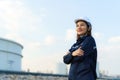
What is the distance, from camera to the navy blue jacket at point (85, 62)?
3045 mm

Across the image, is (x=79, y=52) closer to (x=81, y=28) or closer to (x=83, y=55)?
(x=83, y=55)

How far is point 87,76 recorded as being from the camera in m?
3.04

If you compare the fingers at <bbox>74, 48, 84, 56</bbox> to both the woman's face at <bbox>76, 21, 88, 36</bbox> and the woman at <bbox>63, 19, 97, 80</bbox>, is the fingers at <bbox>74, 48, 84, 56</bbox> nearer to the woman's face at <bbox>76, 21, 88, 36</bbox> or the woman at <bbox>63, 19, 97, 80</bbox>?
the woman at <bbox>63, 19, 97, 80</bbox>

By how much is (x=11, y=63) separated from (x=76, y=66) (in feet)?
75.9

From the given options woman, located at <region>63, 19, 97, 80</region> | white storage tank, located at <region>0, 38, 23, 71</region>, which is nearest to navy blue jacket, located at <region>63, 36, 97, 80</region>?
woman, located at <region>63, 19, 97, 80</region>

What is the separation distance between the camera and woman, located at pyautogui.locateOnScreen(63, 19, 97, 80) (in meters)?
3.05

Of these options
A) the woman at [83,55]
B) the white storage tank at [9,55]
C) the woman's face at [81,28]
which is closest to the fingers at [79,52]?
the woman at [83,55]

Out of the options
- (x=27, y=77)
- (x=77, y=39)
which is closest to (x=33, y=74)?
(x=27, y=77)

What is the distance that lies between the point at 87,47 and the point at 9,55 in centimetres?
2270

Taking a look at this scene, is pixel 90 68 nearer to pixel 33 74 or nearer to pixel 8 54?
pixel 33 74

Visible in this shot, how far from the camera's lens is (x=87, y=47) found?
10.2ft

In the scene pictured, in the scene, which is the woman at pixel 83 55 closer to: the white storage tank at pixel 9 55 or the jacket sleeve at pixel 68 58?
the jacket sleeve at pixel 68 58

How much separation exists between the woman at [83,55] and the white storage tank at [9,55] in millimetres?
21509

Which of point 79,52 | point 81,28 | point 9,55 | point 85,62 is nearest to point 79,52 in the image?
point 79,52
